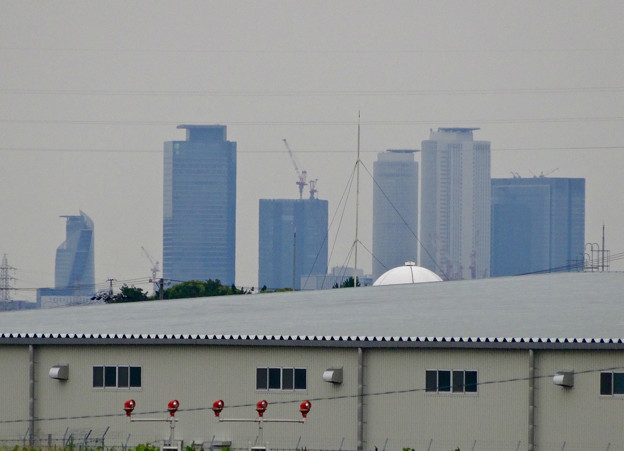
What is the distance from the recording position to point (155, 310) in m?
52.2

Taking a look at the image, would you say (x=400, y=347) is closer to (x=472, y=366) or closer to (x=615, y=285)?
(x=472, y=366)

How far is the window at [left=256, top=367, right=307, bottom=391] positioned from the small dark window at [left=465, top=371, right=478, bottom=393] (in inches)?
195

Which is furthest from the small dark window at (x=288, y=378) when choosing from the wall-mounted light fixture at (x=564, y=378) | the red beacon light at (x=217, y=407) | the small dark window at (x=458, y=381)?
the wall-mounted light fixture at (x=564, y=378)

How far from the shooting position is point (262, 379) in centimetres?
4519

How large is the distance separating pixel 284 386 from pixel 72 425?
22.5 feet

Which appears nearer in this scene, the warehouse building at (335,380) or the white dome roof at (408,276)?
the warehouse building at (335,380)

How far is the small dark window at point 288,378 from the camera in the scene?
1768 inches

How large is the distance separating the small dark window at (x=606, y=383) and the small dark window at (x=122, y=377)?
1457 cm

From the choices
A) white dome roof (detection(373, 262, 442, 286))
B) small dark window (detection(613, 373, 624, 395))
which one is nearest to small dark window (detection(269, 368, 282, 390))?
small dark window (detection(613, 373, 624, 395))

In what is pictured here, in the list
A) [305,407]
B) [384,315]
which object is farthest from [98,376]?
[384,315]

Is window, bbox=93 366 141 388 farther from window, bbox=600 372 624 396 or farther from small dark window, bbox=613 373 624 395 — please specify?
small dark window, bbox=613 373 624 395

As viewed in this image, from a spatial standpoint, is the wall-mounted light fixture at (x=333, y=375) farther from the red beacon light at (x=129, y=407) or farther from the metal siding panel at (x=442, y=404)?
the red beacon light at (x=129, y=407)

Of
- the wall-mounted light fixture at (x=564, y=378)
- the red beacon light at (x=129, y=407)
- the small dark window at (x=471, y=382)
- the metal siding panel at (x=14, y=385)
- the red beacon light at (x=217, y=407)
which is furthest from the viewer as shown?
the metal siding panel at (x=14, y=385)

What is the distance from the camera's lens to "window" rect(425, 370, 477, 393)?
4375cm
